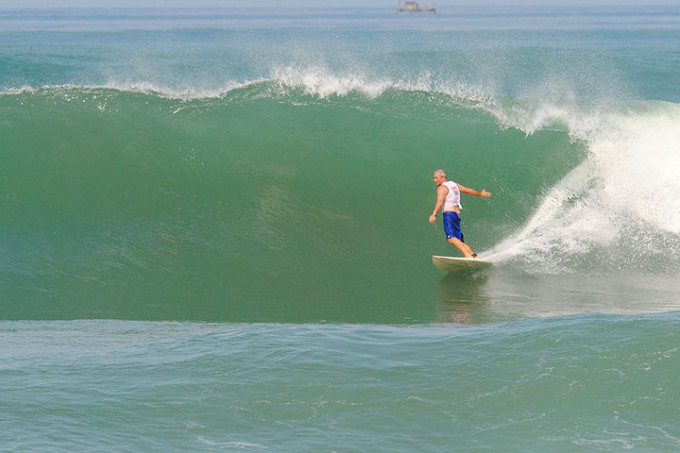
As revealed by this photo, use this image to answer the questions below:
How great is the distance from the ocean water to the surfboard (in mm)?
115

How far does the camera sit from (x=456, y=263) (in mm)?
10375

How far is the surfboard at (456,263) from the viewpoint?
10.3 m

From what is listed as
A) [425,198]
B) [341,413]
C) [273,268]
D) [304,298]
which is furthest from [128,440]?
[425,198]

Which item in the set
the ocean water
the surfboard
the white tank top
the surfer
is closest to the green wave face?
the ocean water

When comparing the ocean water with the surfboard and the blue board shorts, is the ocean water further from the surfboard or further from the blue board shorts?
the blue board shorts

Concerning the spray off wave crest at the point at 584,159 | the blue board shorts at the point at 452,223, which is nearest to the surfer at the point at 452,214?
the blue board shorts at the point at 452,223

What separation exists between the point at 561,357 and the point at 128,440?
2.86m

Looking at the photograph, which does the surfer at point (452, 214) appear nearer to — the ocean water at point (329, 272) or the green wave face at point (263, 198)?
the ocean water at point (329, 272)

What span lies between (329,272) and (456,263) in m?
1.36

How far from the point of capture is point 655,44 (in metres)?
45.6

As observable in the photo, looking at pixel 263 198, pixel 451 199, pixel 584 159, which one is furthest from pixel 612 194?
pixel 263 198

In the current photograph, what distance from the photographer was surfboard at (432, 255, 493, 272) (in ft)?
33.8

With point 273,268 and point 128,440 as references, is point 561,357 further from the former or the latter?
point 273,268

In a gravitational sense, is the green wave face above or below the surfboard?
above
